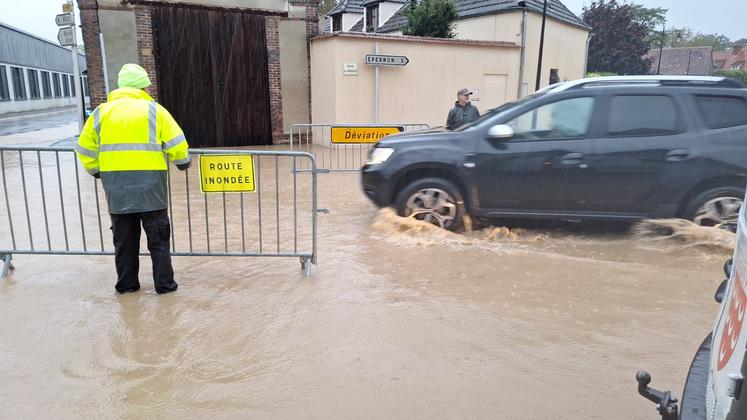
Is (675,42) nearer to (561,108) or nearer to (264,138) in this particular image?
(264,138)

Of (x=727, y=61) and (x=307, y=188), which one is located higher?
(x=727, y=61)

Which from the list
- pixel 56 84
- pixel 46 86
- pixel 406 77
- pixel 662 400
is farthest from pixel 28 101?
pixel 662 400

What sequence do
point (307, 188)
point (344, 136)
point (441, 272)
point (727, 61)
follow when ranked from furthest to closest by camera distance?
point (727, 61)
point (344, 136)
point (307, 188)
point (441, 272)

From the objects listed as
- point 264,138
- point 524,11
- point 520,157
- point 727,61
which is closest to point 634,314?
point 520,157

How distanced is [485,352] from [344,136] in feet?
22.8

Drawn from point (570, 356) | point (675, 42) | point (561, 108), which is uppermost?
point (675, 42)

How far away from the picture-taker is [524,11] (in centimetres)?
1888

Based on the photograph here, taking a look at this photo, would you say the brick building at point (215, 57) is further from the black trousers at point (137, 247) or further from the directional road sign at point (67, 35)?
the black trousers at point (137, 247)

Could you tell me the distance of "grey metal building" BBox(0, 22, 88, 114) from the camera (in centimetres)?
3353

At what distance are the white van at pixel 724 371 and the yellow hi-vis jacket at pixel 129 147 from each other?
363 centimetres

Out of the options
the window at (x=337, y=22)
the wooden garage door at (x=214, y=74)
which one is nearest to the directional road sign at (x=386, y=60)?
the wooden garage door at (x=214, y=74)

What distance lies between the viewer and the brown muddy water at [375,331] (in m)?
3.10

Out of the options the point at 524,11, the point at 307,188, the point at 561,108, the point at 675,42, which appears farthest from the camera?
the point at 675,42

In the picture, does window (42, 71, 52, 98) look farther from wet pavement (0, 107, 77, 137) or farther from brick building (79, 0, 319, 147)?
brick building (79, 0, 319, 147)
